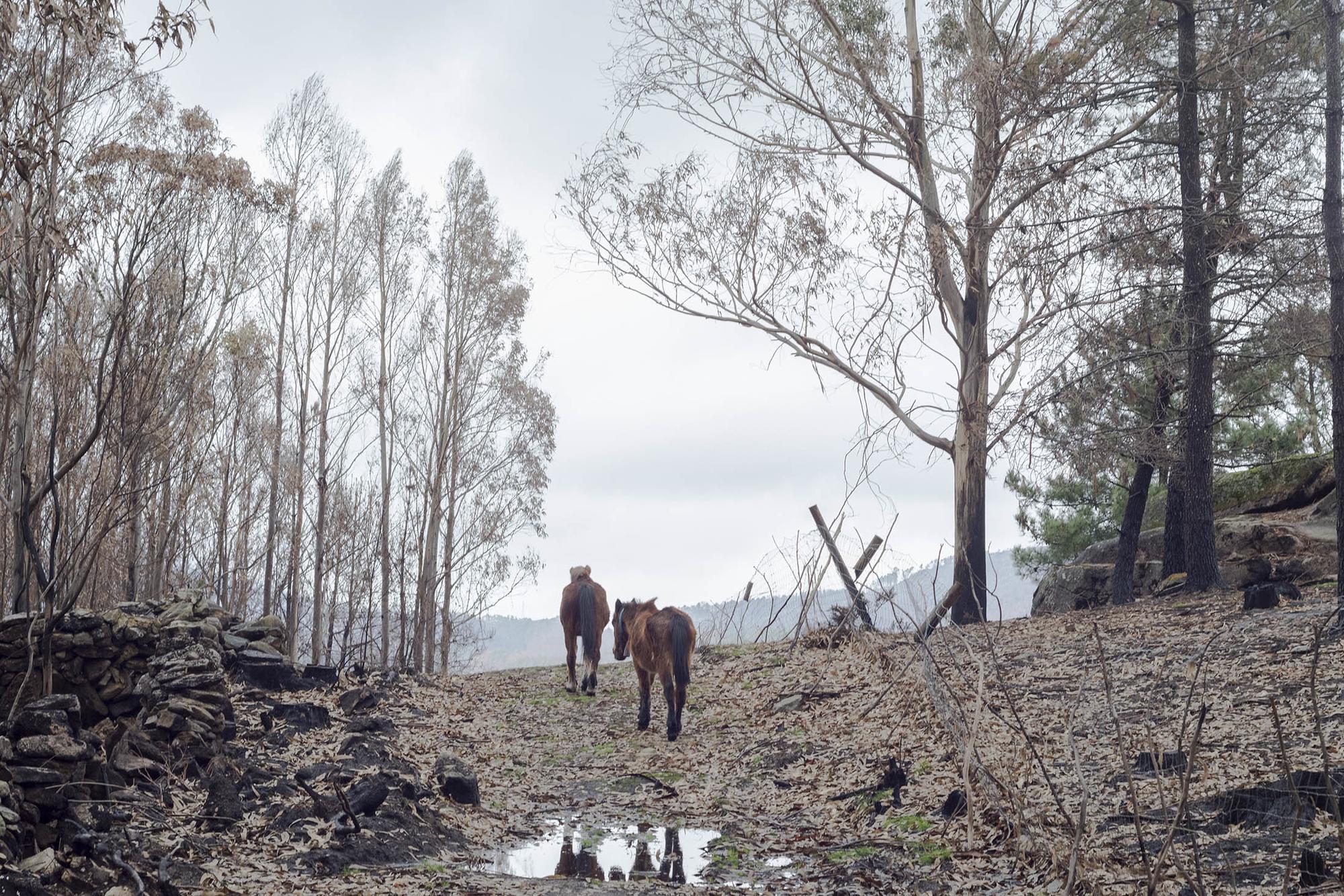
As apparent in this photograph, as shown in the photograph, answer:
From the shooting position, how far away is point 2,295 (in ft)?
25.3

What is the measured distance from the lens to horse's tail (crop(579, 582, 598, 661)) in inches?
530

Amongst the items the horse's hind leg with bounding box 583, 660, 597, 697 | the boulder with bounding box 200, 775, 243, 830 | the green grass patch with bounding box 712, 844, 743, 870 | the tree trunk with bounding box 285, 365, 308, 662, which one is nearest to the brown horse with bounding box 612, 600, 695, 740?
the horse's hind leg with bounding box 583, 660, 597, 697

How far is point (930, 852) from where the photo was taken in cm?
629

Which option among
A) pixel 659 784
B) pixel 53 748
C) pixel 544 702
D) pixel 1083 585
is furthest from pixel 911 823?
pixel 1083 585

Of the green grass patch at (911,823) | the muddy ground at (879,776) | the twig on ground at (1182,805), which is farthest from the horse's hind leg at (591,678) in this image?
the twig on ground at (1182,805)

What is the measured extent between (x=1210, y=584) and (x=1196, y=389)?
283cm

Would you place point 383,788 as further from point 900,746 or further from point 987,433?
point 987,433

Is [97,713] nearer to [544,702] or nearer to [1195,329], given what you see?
[544,702]

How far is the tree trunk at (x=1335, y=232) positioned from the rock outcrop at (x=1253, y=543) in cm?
327

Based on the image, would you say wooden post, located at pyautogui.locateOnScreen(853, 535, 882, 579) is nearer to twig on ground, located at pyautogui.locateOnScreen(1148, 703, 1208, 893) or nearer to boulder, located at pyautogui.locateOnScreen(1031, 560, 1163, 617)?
boulder, located at pyautogui.locateOnScreen(1031, 560, 1163, 617)

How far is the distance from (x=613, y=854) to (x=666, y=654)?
3782 mm

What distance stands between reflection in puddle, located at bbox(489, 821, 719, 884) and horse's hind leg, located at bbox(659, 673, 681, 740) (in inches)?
112

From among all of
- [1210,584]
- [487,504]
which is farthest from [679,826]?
[487,504]

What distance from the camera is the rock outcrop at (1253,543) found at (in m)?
14.1
